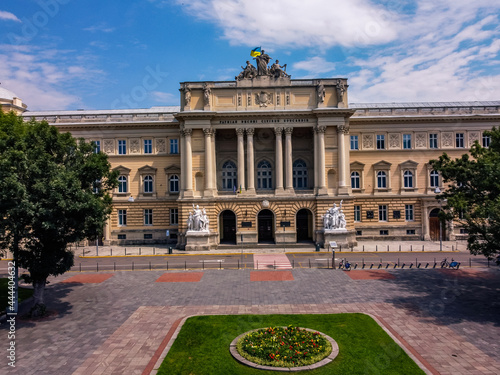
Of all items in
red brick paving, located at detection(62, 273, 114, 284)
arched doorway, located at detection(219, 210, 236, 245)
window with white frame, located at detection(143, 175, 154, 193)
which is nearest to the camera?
red brick paving, located at detection(62, 273, 114, 284)

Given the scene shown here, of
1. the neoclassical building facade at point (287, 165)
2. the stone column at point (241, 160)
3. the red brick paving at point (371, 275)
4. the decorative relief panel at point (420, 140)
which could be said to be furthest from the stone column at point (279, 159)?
the decorative relief panel at point (420, 140)

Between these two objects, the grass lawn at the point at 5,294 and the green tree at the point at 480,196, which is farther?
the grass lawn at the point at 5,294

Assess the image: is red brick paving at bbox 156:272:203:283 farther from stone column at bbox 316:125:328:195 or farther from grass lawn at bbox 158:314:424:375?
stone column at bbox 316:125:328:195

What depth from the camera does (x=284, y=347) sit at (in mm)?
15586

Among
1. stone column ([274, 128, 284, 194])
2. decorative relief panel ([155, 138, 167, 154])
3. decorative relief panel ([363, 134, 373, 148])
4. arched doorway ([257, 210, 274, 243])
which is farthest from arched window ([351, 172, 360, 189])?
decorative relief panel ([155, 138, 167, 154])

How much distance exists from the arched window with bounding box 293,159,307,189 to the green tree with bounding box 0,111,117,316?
104 feet

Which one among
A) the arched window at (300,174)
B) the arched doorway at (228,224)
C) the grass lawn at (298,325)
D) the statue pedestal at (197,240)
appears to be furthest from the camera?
the arched window at (300,174)

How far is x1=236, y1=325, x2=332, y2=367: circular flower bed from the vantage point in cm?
1467

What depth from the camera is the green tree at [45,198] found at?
19219 millimetres

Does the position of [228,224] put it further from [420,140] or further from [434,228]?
[420,140]

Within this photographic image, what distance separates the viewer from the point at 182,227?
4622 centimetres

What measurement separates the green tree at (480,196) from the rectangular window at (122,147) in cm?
4109

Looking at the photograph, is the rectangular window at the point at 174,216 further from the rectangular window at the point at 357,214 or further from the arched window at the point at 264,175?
the rectangular window at the point at 357,214

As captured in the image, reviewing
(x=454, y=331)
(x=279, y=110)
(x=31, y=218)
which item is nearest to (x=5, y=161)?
(x=31, y=218)
